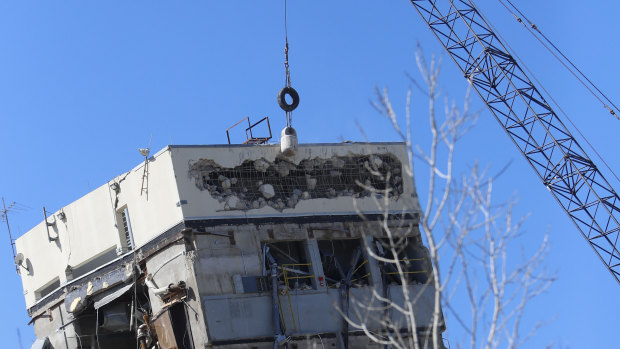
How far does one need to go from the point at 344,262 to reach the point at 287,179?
4.08 m

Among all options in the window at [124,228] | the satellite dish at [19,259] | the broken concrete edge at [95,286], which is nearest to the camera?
the broken concrete edge at [95,286]

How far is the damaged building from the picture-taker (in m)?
40.6

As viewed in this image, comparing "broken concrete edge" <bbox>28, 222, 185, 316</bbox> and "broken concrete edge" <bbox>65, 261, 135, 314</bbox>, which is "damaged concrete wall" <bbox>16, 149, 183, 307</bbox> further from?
"broken concrete edge" <bbox>65, 261, 135, 314</bbox>

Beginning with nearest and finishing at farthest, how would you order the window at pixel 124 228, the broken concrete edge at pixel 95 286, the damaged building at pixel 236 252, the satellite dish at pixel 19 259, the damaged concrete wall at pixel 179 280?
1. the damaged concrete wall at pixel 179 280
2. the damaged building at pixel 236 252
3. the broken concrete edge at pixel 95 286
4. the window at pixel 124 228
5. the satellite dish at pixel 19 259

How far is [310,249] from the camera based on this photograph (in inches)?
1671

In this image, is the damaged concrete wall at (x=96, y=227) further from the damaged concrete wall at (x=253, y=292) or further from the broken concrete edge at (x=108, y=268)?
the damaged concrete wall at (x=253, y=292)

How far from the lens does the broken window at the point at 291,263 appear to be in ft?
137

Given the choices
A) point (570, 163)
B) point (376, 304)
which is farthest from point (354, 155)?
point (570, 163)

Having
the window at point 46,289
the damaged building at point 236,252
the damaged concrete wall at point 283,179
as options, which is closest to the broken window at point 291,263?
the damaged building at point 236,252

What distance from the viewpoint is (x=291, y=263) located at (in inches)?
1686

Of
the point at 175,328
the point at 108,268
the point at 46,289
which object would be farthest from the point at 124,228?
the point at 46,289

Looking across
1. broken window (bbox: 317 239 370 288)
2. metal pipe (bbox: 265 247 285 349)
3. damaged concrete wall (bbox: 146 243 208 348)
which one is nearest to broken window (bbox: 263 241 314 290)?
metal pipe (bbox: 265 247 285 349)

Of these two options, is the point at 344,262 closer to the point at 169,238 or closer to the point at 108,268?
the point at 169,238

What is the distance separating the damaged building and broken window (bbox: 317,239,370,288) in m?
0.05
